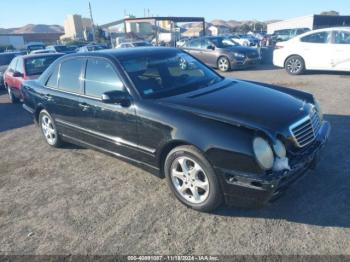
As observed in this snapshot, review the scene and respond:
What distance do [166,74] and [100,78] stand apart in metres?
0.89

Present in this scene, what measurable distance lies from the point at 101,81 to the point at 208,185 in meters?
2.07

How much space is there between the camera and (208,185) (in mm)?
3277

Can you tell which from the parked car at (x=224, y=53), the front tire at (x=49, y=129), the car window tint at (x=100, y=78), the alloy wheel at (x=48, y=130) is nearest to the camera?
the car window tint at (x=100, y=78)

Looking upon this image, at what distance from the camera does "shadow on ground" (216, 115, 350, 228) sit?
322 cm

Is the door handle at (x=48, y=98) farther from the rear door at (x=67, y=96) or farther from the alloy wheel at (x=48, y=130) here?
the alloy wheel at (x=48, y=130)

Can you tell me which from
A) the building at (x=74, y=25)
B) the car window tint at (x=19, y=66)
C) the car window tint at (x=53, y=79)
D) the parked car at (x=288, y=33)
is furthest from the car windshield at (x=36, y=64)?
the building at (x=74, y=25)

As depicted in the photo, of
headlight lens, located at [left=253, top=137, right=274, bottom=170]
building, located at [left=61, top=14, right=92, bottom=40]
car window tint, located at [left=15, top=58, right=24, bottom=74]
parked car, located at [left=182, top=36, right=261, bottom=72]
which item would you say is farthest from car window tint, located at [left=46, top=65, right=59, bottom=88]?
building, located at [left=61, top=14, right=92, bottom=40]

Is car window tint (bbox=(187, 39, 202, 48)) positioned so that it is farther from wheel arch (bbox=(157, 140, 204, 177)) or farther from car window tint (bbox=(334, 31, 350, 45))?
wheel arch (bbox=(157, 140, 204, 177))

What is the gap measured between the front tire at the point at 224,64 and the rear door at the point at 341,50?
4.43m

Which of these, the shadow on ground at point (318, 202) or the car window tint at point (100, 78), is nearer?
the shadow on ground at point (318, 202)

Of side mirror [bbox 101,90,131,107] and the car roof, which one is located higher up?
the car roof

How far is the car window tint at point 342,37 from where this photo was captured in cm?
1020

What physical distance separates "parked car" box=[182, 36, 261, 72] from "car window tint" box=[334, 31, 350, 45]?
13.0 feet

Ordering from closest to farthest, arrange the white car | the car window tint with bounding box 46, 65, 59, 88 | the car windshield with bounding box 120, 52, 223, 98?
the car windshield with bounding box 120, 52, 223, 98 → the car window tint with bounding box 46, 65, 59, 88 → the white car
